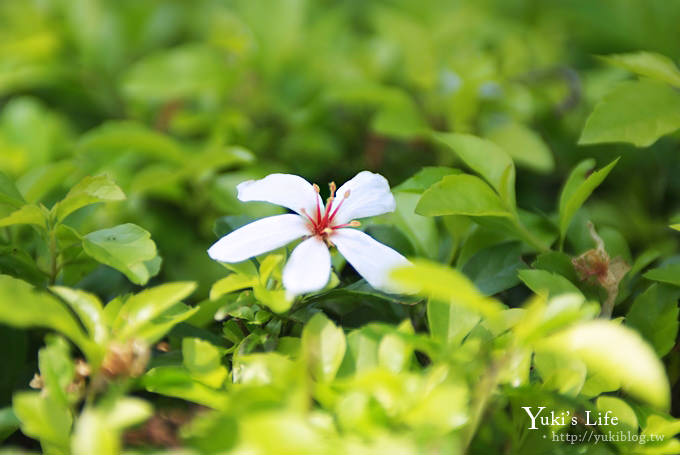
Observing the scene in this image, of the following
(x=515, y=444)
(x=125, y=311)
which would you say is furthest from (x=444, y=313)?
(x=125, y=311)

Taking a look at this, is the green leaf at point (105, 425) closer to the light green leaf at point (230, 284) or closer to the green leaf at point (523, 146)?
the light green leaf at point (230, 284)

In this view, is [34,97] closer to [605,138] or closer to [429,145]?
[429,145]

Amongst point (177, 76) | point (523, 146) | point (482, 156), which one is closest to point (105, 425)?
point (482, 156)

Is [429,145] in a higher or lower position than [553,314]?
lower

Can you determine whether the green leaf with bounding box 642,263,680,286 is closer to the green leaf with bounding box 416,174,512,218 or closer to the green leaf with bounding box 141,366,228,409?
the green leaf with bounding box 416,174,512,218

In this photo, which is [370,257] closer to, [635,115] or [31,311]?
[31,311]

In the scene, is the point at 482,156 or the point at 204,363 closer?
the point at 204,363

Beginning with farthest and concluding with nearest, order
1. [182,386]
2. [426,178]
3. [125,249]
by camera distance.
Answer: [426,178] < [125,249] < [182,386]
